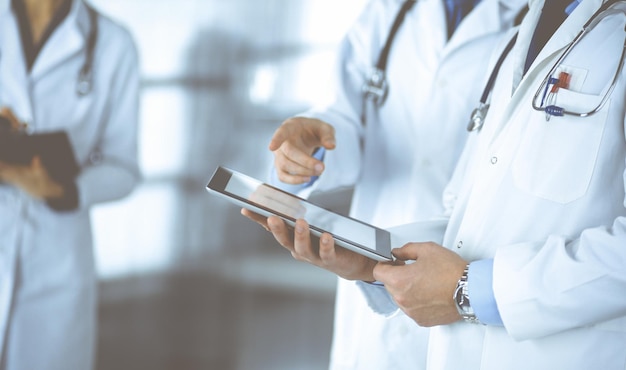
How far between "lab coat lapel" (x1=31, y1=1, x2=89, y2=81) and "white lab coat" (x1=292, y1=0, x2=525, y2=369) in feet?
2.51

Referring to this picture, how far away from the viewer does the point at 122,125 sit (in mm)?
2057

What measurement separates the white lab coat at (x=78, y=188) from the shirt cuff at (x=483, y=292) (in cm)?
125

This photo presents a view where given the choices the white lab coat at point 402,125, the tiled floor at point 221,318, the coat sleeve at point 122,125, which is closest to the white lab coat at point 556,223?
the white lab coat at point 402,125

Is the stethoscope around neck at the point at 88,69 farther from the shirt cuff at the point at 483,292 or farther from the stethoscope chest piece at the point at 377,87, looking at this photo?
the shirt cuff at the point at 483,292

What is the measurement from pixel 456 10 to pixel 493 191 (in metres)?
0.81

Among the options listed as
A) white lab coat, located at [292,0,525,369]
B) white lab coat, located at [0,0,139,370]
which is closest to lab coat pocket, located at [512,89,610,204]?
white lab coat, located at [292,0,525,369]

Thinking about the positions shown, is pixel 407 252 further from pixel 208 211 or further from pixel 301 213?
pixel 208 211

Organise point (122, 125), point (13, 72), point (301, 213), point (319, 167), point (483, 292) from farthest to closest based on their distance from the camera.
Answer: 1. point (122, 125)
2. point (13, 72)
3. point (319, 167)
4. point (301, 213)
5. point (483, 292)

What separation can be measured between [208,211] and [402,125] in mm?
1170

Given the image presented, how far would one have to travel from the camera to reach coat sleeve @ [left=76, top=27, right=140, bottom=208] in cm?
204

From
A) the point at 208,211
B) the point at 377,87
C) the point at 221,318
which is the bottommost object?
the point at 221,318

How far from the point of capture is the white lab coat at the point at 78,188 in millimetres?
1893

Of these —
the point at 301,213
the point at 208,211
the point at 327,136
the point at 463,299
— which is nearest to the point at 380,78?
the point at 327,136

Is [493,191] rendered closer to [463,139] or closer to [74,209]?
[463,139]
